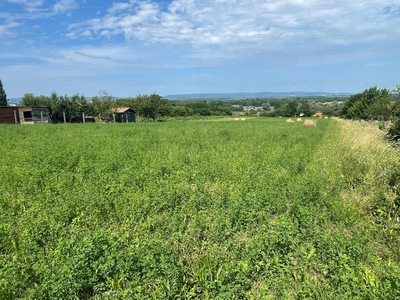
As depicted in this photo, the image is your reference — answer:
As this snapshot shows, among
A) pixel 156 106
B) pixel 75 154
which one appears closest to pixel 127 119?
pixel 156 106

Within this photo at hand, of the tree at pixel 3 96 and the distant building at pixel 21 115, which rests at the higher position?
the tree at pixel 3 96

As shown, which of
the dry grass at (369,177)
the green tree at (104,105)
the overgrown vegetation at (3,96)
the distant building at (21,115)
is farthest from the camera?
the overgrown vegetation at (3,96)

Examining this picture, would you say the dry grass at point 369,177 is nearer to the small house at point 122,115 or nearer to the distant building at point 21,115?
the distant building at point 21,115

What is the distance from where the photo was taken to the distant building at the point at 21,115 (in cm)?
3731

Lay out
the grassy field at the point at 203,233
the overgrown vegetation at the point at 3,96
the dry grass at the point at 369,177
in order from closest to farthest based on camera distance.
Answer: the grassy field at the point at 203,233
the dry grass at the point at 369,177
the overgrown vegetation at the point at 3,96

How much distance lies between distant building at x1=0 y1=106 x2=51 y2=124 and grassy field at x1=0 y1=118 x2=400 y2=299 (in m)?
35.9

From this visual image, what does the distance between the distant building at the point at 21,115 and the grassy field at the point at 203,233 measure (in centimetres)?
3588

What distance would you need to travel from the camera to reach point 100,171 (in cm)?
811

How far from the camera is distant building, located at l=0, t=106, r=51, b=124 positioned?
3731 cm

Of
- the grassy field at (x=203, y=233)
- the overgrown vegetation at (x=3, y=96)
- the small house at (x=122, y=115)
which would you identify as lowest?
the grassy field at (x=203, y=233)

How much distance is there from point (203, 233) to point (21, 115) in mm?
42714

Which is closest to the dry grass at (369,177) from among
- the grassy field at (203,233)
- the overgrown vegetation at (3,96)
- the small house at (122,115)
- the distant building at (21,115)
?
the grassy field at (203,233)

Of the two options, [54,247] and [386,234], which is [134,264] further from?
[386,234]

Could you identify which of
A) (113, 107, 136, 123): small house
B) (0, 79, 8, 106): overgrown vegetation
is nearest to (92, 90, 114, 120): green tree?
(113, 107, 136, 123): small house
